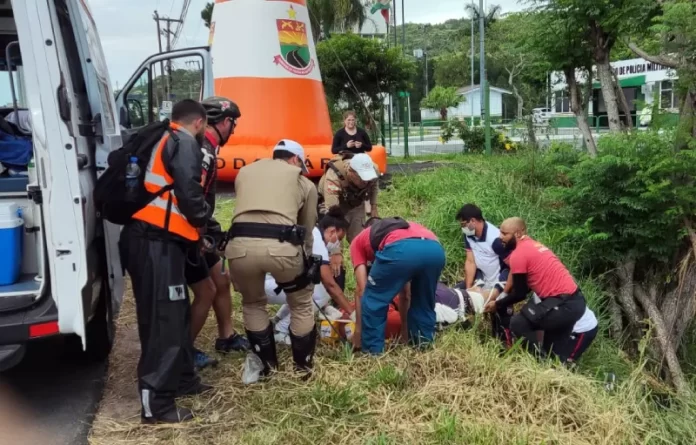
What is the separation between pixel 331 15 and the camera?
25.0 meters

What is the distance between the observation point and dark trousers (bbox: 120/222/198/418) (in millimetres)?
3197

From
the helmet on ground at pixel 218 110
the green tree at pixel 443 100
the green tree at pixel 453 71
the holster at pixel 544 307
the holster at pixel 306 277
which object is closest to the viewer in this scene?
the holster at pixel 306 277

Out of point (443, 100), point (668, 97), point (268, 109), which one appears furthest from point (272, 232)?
point (443, 100)

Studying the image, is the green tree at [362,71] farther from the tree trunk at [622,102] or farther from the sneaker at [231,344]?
the sneaker at [231,344]

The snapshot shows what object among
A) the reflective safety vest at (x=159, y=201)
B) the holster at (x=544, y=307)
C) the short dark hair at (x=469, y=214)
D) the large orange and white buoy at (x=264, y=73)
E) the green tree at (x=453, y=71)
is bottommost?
the holster at (x=544, y=307)

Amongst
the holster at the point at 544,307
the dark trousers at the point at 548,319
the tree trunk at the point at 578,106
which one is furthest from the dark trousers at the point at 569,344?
the tree trunk at the point at 578,106

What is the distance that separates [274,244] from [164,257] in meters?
0.59

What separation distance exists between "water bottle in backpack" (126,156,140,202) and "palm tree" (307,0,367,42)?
21.9m

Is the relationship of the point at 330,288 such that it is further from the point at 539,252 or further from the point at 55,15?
the point at 55,15

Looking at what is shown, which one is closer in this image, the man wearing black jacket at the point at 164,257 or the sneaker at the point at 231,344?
the man wearing black jacket at the point at 164,257

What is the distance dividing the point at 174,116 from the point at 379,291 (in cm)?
161

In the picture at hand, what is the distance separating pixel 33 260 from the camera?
11.5 feet

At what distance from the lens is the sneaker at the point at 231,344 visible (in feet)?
14.5

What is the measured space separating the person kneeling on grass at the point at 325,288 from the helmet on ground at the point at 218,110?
1.05m
